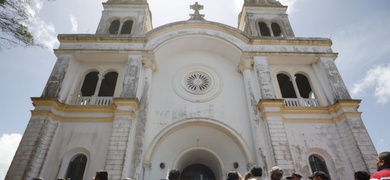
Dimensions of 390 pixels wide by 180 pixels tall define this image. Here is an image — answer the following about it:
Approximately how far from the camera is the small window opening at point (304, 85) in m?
14.1

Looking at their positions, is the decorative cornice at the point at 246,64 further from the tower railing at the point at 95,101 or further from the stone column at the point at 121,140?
the tower railing at the point at 95,101

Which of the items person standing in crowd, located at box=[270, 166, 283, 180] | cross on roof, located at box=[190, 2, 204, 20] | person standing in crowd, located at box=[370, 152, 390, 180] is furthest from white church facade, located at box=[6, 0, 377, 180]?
person standing in crowd, located at box=[370, 152, 390, 180]

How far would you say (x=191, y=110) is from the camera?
12.2 m

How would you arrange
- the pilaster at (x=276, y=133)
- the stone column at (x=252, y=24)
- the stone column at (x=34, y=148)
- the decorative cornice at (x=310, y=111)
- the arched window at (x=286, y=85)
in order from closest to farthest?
the stone column at (x=34, y=148) < the pilaster at (x=276, y=133) < the decorative cornice at (x=310, y=111) < the arched window at (x=286, y=85) < the stone column at (x=252, y=24)

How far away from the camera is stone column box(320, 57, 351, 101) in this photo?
11758 millimetres

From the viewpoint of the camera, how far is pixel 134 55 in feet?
42.8

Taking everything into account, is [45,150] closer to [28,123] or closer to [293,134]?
[28,123]

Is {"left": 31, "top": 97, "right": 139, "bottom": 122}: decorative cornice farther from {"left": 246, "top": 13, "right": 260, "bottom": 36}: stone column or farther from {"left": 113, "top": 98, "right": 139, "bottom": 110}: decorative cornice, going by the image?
{"left": 246, "top": 13, "right": 260, "bottom": 36}: stone column

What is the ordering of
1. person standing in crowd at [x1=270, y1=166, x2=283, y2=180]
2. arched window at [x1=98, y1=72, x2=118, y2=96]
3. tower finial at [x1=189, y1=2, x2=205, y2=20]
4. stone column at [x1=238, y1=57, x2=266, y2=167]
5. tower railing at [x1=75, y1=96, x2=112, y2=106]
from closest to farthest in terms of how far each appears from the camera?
1. person standing in crowd at [x1=270, y1=166, x2=283, y2=180]
2. stone column at [x1=238, y1=57, x2=266, y2=167]
3. tower railing at [x1=75, y1=96, x2=112, y2=106]
4. arched window at [x1=98, y1=72, x2=118, y2=96]
5. tower finial at [x1=189, y1=2, x2=205, y2=20]

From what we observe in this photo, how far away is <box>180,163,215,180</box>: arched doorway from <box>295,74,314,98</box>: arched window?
25.3ft

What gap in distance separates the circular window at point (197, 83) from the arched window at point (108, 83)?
377 cm

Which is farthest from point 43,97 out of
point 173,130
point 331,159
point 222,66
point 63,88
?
point 331,159

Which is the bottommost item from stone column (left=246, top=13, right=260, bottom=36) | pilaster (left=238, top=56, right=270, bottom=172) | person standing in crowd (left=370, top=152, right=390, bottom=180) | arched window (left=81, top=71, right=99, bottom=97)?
person standing in crowd (left=370, top=152, right=390, bottom=180)

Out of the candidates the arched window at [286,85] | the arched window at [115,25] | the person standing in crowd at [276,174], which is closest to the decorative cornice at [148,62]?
the arched window at [115,25]
